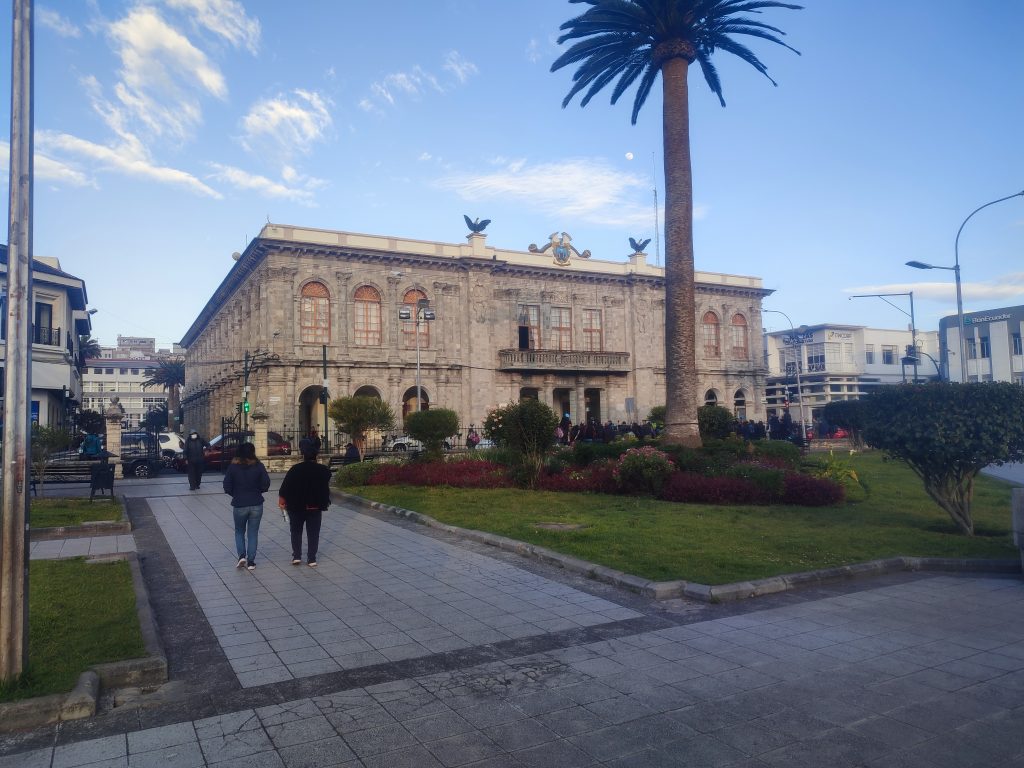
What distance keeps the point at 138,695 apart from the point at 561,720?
293 centimetres

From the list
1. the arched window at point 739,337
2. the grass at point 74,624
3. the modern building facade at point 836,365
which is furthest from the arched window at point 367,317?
the modern building facade at point 836,365

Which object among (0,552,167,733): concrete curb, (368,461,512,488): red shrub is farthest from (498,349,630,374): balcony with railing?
(0,552,167,733): concrete curb

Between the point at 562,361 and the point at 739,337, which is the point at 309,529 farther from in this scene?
the point at 739,337

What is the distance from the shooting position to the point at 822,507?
13.9 meters

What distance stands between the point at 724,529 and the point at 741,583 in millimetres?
3602

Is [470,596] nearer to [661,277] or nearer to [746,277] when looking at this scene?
[661,277]

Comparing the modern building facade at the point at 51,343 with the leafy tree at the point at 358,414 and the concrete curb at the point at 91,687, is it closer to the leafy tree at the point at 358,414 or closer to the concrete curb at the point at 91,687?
the leafy tree at the point at 358,414

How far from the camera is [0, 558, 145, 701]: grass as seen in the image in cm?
495

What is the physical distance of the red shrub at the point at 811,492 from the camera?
1411 cm

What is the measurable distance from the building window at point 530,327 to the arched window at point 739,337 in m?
16.1

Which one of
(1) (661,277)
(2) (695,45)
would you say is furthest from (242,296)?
(2) (695,45)

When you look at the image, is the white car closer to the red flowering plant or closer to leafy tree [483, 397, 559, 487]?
leafy tree [483, 397, 559, 487]

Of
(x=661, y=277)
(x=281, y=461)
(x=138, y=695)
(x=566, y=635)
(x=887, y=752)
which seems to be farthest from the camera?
(x=661, y=277)

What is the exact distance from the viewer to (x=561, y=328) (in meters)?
47.9
